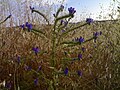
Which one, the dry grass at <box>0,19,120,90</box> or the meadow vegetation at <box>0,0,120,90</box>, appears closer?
the meadow vegetation at <box>0,0,120,90</box>

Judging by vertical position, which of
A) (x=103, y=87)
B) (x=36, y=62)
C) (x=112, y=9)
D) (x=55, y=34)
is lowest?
(x=103, y=87)

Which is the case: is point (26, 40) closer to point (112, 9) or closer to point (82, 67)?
point (82, 67)

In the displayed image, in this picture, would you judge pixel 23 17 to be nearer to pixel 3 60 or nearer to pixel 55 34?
pixel 3 60

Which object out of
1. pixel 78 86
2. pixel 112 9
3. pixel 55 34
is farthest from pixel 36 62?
pixel 112 9

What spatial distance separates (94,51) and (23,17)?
215 centimetres

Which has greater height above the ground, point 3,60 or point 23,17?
point 23,17

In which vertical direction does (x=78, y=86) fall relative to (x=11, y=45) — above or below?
below

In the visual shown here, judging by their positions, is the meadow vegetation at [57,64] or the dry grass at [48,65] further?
the dry grass at [48,65]

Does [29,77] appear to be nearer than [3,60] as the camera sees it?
Yes

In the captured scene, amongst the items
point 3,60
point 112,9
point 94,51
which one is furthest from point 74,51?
point 112,9

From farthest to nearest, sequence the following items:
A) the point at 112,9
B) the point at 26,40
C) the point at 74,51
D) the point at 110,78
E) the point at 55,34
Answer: the point at 112,9
the point at 26,40
the point at 74,51
the point at 110,78
the point at 55,34

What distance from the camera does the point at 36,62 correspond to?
152 inches

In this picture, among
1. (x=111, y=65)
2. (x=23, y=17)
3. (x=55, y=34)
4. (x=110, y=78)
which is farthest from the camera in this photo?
(x=23, y=17)

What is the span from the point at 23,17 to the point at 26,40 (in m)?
1.55
